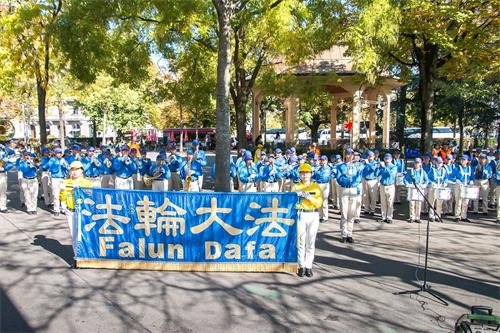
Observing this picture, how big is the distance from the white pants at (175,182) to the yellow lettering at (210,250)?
7.08 meters

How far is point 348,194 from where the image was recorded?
9.19m

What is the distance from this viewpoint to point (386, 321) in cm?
524

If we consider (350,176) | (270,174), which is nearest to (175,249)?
(350,176)

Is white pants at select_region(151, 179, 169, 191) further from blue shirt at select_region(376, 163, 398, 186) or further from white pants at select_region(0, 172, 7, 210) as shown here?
blue shirt at select_region(376, 163, 398, 186)

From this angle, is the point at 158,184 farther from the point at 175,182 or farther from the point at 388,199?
the point at 388,199

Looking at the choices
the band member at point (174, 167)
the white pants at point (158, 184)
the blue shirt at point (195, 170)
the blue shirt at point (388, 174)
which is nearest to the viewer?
the blue shirt at point (388, 174)

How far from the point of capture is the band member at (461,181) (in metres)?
11.7

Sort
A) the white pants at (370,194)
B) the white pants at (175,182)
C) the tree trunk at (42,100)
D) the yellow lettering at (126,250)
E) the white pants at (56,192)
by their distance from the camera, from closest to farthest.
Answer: the yellow lettering at (126,250)
the white pants at (56,192)
the white pants at (370,194)
the white pants at (175,182)
the tree trunk at (42,100)

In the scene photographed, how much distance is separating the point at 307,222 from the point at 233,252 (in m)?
1.40

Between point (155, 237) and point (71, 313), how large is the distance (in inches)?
76.3

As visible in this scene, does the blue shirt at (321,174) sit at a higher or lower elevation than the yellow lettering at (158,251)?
higher

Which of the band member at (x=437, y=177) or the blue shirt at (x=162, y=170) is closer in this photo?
the band member at (x=437, y=177)

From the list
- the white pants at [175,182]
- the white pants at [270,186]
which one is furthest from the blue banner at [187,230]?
the white pants at [175,182]

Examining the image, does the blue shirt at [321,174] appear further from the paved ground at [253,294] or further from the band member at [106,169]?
the band member at [106,169]
